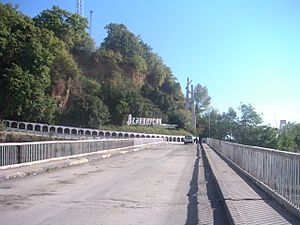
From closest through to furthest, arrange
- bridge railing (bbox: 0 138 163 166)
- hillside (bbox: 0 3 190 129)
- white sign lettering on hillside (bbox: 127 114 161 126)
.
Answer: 1. bridge railing (bbox: 0 138 163 166)
2. hillside (bbox: 0 3 190 129)
3. white sign lettering on hillside (bbox: 127 114 161 126)

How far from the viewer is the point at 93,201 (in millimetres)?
12047

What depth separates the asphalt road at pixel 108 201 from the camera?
9.70 metres

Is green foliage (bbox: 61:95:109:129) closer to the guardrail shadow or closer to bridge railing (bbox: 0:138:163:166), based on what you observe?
bridge railing (bbox: 0:138:163:166)

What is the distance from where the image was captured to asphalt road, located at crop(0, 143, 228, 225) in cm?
970

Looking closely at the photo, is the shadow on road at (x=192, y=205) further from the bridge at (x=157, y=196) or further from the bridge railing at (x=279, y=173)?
the bridge railing at (x=279, y=173)

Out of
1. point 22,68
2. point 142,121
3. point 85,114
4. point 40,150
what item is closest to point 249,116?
point 142,121

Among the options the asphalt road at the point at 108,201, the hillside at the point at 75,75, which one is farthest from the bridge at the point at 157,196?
the hillside at the point at 75,75

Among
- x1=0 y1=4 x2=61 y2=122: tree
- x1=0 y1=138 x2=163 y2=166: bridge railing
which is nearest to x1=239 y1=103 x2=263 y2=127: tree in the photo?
x1=0 y1=4 x2=61 y2=122: tree

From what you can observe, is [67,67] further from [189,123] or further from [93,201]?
[93,201]

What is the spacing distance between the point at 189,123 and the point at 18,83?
8191 centimetres

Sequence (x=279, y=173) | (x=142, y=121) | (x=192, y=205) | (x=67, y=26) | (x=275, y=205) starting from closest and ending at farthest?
(x=275, y=205) < (x=279, y=173) < (x=192, y=205) < (x=67, y=26) < (x=142, y=121)

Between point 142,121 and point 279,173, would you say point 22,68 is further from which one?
point 279,173

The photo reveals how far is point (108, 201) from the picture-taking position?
12.1 m

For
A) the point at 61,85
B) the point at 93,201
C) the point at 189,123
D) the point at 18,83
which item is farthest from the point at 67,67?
the point at 93,201
